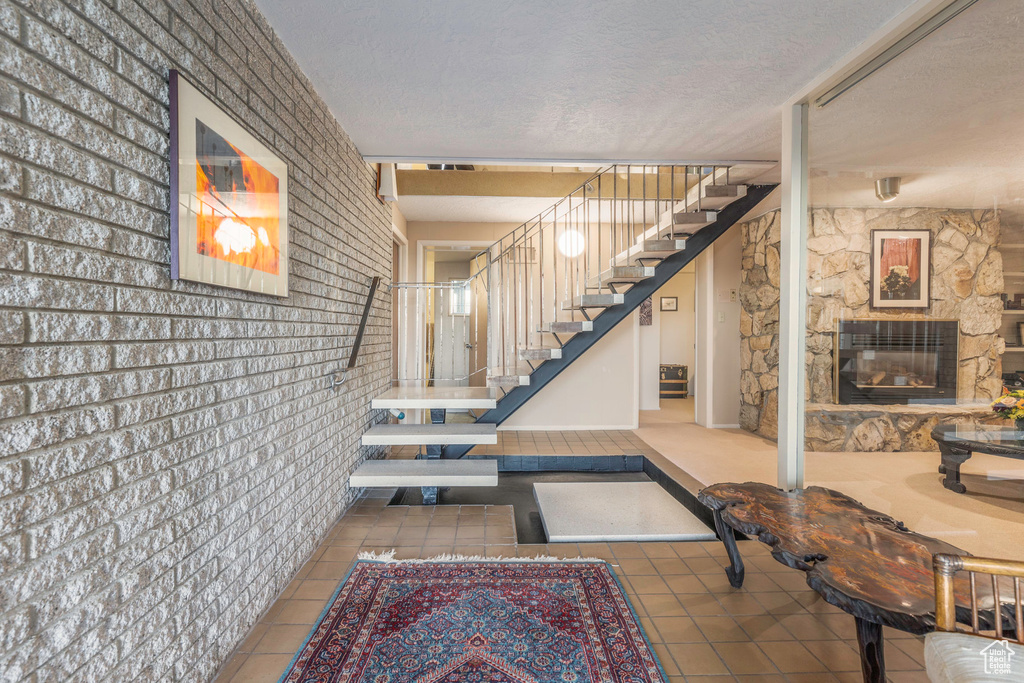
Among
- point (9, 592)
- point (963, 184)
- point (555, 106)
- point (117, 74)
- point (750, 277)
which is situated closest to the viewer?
point (9, 592)

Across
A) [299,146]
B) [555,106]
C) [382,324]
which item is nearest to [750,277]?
[555,106]

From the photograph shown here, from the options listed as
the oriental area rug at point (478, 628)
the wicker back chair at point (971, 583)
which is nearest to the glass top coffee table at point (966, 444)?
the wicker back chair at point (971, 583)

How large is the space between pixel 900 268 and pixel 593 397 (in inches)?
148

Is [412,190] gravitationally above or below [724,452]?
above

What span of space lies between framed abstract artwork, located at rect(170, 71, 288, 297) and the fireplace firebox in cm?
276

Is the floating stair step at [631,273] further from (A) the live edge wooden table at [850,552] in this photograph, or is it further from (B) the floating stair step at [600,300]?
(A) the live edge wooden table at [850,552]

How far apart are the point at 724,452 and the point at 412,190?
3.83 meters

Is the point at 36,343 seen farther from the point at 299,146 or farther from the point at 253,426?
the point at 299,146

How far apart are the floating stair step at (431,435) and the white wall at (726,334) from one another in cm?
317

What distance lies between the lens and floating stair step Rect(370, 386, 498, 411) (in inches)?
158

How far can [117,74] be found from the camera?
1303 mm

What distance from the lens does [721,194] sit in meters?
4.28

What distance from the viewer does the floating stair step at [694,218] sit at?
169 inches

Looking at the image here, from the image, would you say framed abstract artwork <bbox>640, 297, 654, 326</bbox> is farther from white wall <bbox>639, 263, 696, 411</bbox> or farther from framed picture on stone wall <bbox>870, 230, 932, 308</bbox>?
framed picture on stone wall <bbox>870, 230, 932, 308</bbox>
